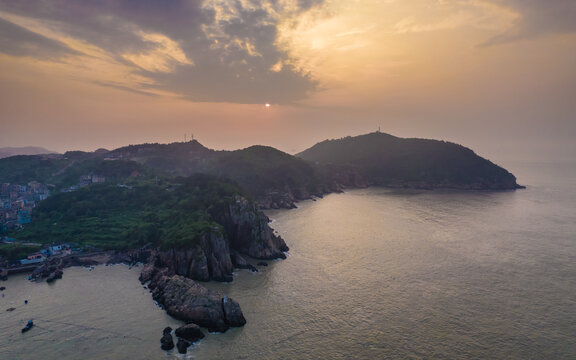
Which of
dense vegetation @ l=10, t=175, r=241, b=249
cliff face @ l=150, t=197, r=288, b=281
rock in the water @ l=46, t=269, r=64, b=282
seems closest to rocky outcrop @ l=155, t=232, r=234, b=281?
cliff face @ l=150, t=197, r=288, b=281

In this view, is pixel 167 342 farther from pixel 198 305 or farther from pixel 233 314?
pixel 233 314

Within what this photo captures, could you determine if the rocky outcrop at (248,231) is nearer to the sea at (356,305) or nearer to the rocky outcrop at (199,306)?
the sea at (356,305)

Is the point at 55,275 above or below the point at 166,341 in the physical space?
above

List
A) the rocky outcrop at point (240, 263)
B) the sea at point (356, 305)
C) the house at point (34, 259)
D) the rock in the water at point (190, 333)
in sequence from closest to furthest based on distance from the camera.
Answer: the sea at point (356, 305), the rock in the water at point (190, 333), the house at point (34, 259), the rocky outcrop at point (240, 263)

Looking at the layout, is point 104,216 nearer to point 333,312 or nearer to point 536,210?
point 333,312

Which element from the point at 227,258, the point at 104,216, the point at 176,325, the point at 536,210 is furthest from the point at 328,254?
the point at 536,210

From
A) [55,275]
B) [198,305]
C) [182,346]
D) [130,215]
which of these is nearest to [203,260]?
[198,305]

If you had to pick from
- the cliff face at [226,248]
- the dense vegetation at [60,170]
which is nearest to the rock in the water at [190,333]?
the cliff face at [226,248]
